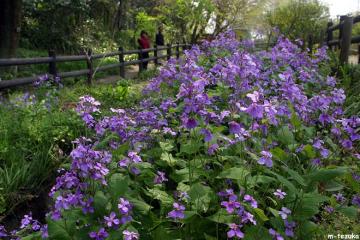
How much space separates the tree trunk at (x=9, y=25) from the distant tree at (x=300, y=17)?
21536 millimetres

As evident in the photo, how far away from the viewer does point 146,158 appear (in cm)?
327

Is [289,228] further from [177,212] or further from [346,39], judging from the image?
[346,39]

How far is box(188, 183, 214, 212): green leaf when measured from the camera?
2479 mm

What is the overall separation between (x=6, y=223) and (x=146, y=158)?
1.66 metres

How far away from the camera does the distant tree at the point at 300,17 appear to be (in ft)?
98.3

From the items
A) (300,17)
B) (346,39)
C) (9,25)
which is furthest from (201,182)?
(300,17)

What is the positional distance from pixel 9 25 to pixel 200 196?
10.5 metres

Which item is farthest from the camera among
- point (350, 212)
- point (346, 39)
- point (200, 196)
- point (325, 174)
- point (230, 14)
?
point (230, 14)

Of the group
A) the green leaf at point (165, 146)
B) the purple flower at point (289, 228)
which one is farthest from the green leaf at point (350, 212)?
the green leaf at point (165, 146)

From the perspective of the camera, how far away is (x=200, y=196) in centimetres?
250

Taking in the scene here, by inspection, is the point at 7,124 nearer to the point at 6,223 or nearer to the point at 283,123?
the point at 6,223

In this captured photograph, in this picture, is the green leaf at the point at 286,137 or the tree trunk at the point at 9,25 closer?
the green leaf at the point at 286,137

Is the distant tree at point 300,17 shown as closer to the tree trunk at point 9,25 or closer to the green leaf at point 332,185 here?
the tree trunk at point 9,25

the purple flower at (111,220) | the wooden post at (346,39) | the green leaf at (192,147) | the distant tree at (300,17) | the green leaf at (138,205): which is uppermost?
the distant tree at (300,17)
